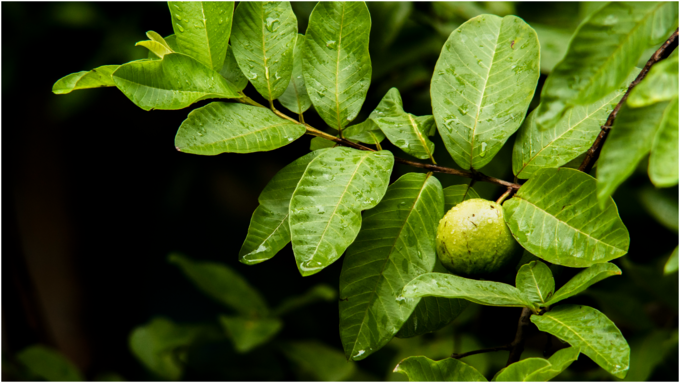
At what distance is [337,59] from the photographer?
53 centimetres

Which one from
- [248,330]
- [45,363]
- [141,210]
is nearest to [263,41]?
[248,330]

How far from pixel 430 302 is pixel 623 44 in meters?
0.29

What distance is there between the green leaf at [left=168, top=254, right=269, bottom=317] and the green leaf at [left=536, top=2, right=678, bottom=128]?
1.16m

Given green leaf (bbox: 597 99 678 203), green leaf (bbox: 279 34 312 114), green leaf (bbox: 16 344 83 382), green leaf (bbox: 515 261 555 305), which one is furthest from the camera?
green leaf (bbox: 16 344 83 382)

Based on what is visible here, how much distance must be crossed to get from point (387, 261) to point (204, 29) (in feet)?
0.98

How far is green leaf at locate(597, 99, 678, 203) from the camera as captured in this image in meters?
0.33

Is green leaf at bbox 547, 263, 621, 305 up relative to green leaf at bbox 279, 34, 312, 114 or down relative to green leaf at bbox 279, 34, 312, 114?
down

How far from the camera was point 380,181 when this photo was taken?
0.47 metres

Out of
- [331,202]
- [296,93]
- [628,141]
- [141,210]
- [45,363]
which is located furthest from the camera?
[141,210]

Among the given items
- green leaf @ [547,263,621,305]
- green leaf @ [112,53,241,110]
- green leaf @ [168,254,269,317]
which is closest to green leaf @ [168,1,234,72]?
green leaf @ [112,53,241,110]

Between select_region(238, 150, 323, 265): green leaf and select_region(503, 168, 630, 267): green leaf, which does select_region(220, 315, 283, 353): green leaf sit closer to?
select_region(238, 150, 323, 265): green leaf

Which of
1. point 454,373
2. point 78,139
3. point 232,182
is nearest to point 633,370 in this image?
point 454,373

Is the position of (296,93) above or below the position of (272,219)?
above

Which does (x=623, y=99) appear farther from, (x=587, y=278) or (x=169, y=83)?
(x=169, y=83)
